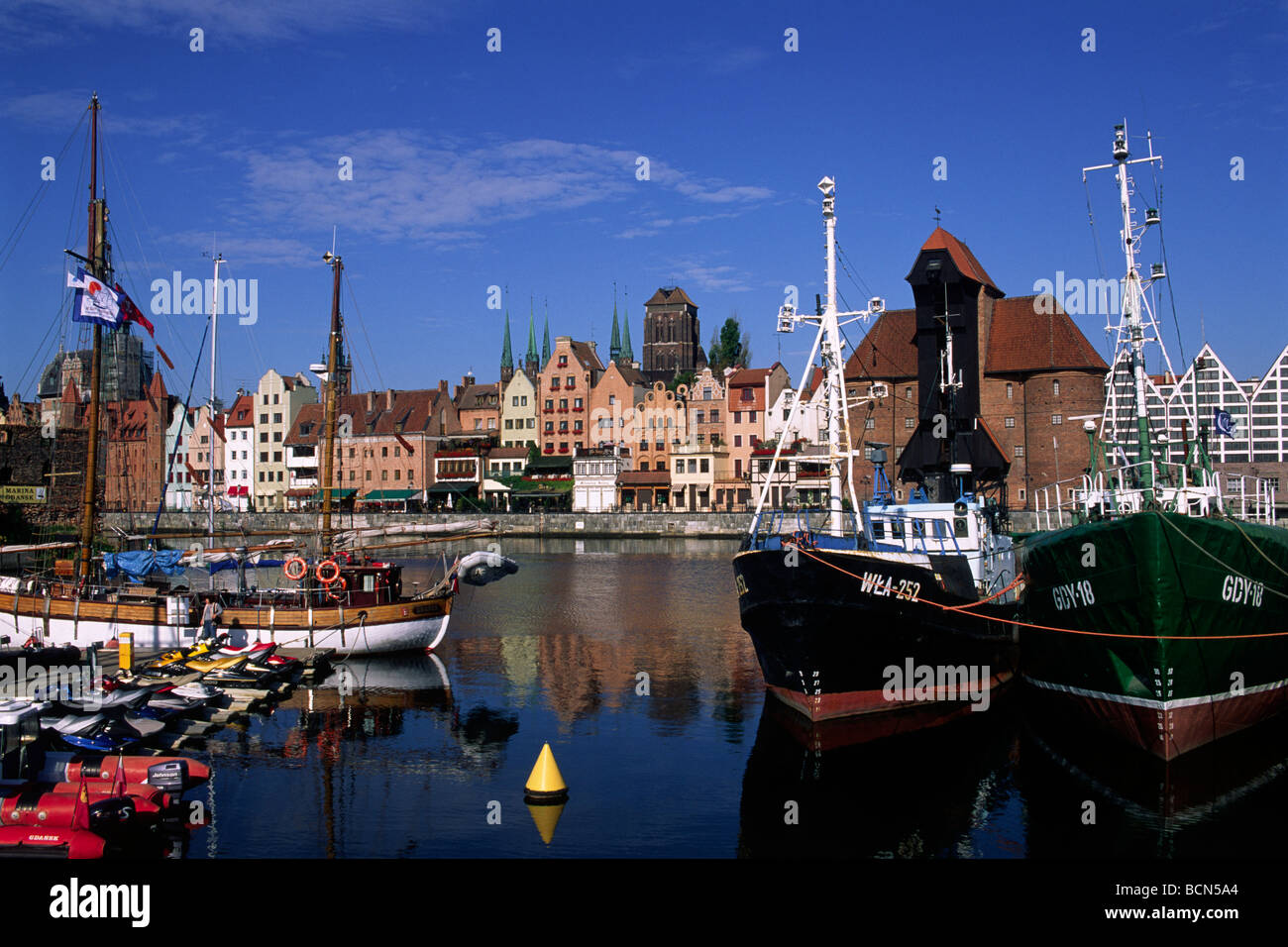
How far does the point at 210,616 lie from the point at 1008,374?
67.9 m

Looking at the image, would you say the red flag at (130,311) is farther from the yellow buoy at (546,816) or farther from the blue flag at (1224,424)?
the blue flag at (1224,424)

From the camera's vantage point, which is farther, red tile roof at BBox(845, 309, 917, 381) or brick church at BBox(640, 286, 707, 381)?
brick church at BBox(640, 286, 707, 381)

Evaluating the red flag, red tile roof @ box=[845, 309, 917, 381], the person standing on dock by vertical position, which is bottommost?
the person standing on dock

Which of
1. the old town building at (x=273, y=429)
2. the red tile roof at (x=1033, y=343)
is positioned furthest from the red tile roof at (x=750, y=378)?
the old town building at (x=273, y=429)

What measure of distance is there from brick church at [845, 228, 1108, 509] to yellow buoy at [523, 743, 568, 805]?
63469 mm

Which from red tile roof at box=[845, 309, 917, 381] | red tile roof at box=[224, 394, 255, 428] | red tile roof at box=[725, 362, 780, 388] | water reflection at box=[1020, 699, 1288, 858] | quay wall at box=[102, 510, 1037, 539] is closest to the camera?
water reflection at box=[1020, 699, 1288, 858]

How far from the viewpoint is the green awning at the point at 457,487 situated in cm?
11382

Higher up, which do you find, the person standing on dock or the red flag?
the red flag

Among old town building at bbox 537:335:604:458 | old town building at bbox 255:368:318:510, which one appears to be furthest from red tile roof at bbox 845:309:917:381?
old town building at bbox 255:368:318:510

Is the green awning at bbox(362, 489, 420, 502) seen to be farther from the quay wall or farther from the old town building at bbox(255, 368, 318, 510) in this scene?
the old town building at bbox(255, 368, 318, 510)

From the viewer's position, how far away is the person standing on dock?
3397 centimetres

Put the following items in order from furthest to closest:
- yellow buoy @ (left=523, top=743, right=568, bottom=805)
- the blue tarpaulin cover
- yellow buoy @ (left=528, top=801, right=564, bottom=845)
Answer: the blue tarpaulin cover < yellow buoy @ (left=523, top=743, right=568, bottom=805) < yellow buoy @ (left=528, top=801, right=564, bottom=845)

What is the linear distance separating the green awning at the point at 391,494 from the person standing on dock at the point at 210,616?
79.6 m

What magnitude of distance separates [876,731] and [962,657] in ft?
12.2
